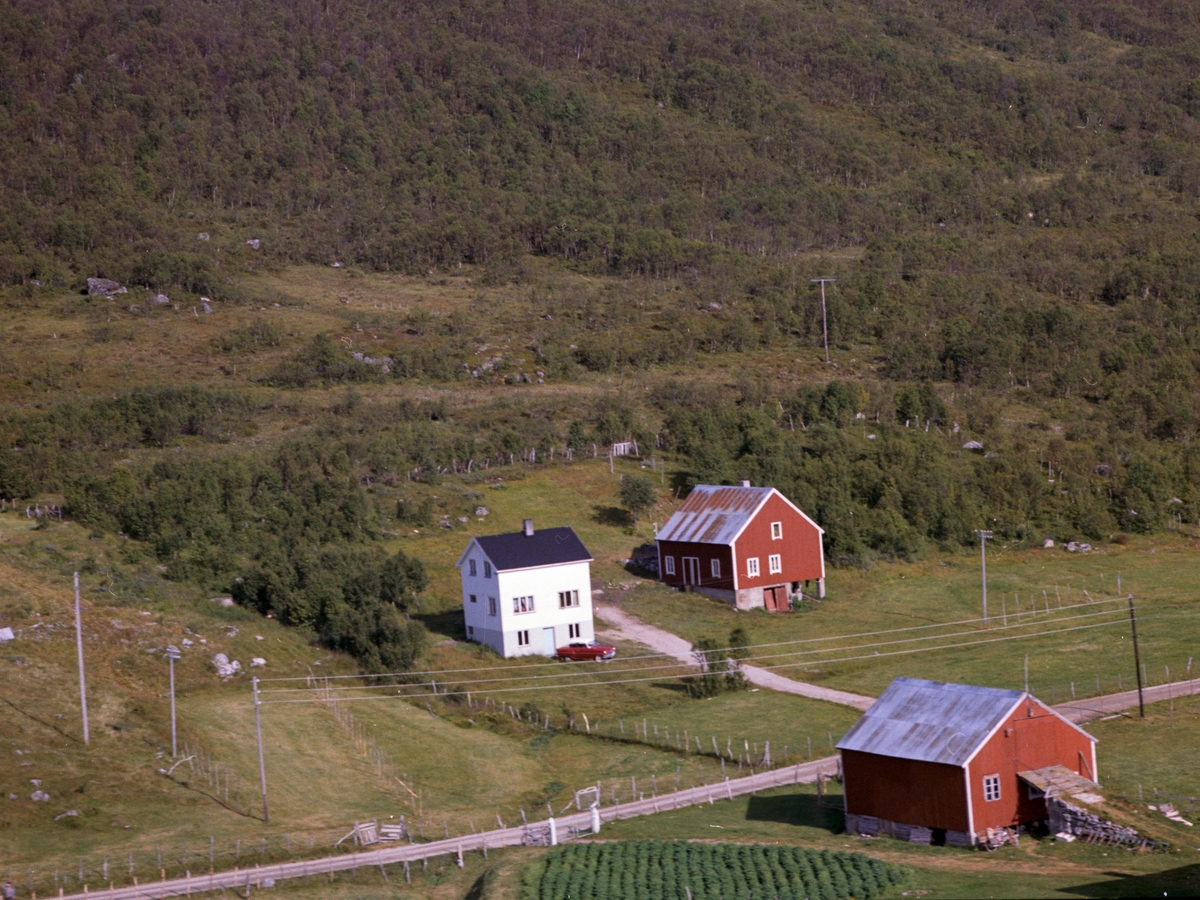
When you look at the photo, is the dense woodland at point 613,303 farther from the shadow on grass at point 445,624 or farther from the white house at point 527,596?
the white house at point 527,596

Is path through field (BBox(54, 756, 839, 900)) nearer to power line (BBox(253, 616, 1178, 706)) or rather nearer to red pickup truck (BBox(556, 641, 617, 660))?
power line (BBox(253, 616, 1178, 706))

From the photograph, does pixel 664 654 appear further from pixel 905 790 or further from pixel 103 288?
pixel 103 288

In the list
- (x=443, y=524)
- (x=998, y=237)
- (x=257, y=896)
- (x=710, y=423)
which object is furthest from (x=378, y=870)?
(x=998, y=237)

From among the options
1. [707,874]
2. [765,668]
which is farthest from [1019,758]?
[765,668]

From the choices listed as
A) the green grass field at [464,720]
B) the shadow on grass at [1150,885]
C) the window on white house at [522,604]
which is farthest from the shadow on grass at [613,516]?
the shadow on grass at [1150,885]

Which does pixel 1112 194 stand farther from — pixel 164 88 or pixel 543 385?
pixel 164 88

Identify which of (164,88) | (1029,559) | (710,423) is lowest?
(1029,559)

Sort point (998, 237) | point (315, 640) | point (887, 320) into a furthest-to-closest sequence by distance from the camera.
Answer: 1. point (998, 237)
2. point (887, 320)
3. point (315, 640)
